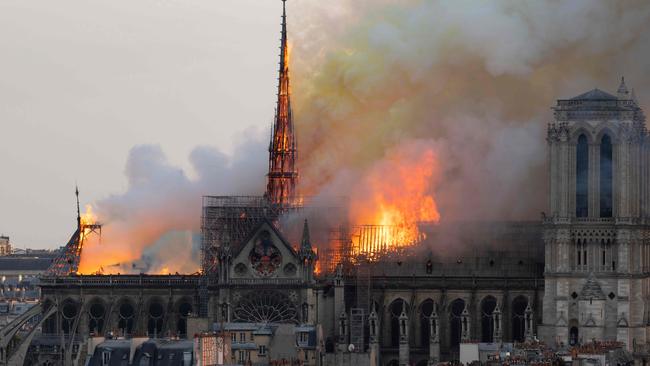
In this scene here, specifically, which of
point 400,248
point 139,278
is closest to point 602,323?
point 400,248

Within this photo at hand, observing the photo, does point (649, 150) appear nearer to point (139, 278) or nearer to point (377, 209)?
point (377, 209)

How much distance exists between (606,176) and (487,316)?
11.5 metres

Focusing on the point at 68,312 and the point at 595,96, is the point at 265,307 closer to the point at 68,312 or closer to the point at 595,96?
the point at 68,312

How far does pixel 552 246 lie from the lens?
6294 inches

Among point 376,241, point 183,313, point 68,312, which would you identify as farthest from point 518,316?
point 68,312

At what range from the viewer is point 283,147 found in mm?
177625

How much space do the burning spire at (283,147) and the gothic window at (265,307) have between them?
12845 mm

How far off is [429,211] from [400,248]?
3.42m

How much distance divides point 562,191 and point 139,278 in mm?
25056

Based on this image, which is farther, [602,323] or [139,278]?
[139,278]

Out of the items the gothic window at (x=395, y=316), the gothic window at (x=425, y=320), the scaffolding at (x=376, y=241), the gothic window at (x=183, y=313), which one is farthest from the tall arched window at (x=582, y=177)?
the gothic window at (x=183, y=313)

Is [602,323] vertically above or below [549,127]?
below

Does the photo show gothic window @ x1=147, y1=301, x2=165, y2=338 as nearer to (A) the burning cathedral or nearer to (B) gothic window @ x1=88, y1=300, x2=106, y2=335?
(A) the burning cathedral

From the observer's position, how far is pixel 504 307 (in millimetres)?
165125
